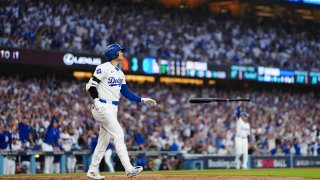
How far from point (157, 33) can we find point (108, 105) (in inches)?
856

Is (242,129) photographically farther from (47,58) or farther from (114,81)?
(114,81)

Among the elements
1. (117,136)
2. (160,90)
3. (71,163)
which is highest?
(160,90)

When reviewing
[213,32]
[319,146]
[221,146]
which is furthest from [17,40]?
[319,146]

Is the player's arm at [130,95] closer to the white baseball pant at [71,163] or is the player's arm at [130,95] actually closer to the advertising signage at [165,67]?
the white baseball pant at [71,163]

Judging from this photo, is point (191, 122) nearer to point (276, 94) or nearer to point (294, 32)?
point (276, 94)

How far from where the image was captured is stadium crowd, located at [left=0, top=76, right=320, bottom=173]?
23781 mm

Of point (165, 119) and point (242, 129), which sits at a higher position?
point (165, 119)

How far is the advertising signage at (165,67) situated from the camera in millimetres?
27359

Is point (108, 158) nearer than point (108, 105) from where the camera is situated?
No

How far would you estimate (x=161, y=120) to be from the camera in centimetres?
3019

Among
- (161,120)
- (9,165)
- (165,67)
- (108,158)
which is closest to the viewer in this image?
(9,165)

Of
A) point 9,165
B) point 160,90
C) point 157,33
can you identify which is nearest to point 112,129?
point 9,165

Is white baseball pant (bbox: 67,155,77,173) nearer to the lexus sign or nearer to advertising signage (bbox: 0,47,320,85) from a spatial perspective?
advertising signage (bbox: 0,47,320,85)

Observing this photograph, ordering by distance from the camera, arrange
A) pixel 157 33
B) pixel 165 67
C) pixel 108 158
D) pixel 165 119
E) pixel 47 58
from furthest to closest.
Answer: pixel 157 33
pixel 165 67
pixel 165 119
pixel 47 58
pixel 108 158
